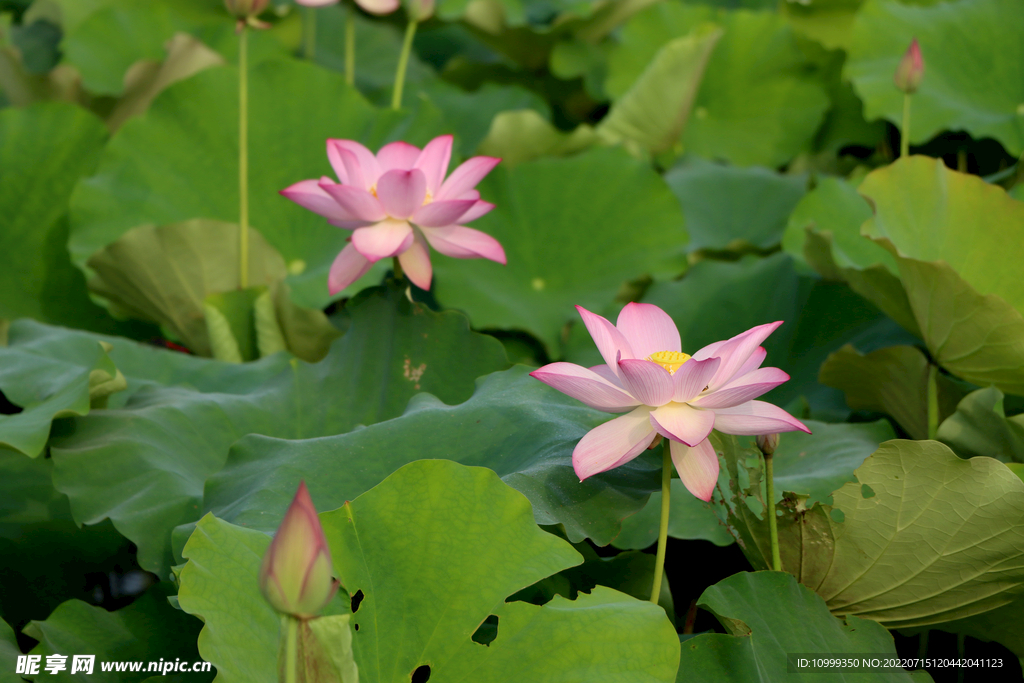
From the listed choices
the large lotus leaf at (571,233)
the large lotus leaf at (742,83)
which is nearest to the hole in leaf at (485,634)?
the large lotus leaf at (571,233)

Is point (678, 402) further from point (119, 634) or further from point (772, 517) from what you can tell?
point (119, 634)

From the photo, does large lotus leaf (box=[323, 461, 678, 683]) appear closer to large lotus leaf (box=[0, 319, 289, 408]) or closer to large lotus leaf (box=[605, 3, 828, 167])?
large lotus leaf (box=[0, 319, 289, 408])

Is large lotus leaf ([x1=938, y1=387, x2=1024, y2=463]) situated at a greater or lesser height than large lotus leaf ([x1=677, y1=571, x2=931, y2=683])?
greater

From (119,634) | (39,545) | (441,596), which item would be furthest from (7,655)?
(441,596)

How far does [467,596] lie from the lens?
0.65 metres

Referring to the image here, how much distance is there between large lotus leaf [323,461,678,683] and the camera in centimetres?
62

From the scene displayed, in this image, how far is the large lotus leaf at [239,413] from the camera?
32.5 inches

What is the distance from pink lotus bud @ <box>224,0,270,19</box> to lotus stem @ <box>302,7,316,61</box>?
90 cm

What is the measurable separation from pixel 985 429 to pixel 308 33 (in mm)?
1847

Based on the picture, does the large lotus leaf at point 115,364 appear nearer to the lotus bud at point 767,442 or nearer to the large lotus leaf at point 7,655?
the large lotus leaf at point 7,655

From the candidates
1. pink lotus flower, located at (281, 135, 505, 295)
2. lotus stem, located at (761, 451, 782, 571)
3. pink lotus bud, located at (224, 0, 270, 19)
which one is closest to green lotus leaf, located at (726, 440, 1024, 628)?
lotus stem, located at (761, 451, 782, 571)

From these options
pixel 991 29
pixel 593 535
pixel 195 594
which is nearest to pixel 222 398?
pixel 195 594

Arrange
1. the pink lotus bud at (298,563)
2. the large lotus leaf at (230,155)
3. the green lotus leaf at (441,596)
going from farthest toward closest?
the large lotus leaf at (230,155)
the green lotus leaf at (441,596)
the pink lotus bud at (298,563)

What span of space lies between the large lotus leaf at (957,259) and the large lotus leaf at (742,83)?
89 cm
